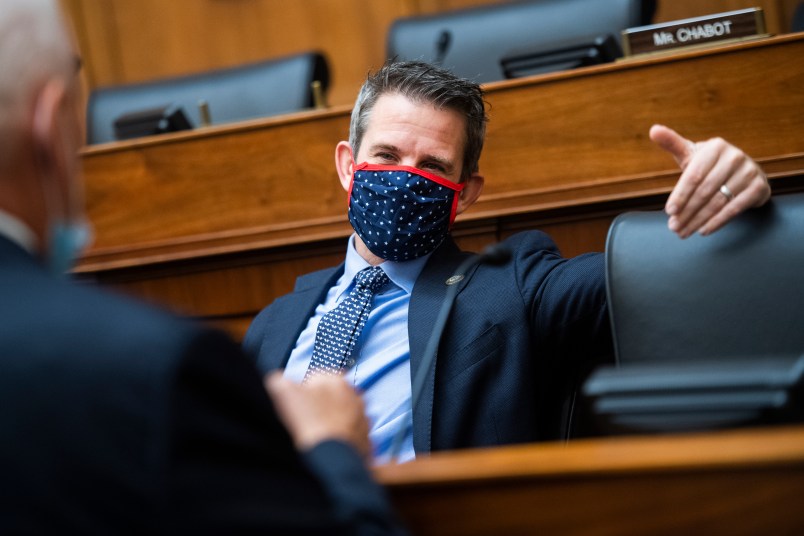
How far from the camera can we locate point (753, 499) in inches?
31.0

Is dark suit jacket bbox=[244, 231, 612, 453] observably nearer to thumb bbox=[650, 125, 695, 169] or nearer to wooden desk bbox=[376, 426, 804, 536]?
thumb bbox=[650, 125, 695, 169]

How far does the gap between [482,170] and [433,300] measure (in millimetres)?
664

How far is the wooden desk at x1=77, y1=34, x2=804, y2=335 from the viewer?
7.29 feet

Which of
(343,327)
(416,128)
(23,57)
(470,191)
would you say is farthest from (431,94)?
(23,57)

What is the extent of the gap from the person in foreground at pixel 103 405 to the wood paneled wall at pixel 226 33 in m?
3.62

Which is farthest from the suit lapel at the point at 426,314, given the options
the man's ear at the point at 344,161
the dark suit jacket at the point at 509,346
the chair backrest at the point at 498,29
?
the chair backrest at the point at 498,29

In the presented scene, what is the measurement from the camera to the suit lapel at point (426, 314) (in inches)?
63.4

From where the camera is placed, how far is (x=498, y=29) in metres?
3.13

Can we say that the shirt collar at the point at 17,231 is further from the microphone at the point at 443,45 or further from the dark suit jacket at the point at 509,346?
the microphone at the point at 443,45

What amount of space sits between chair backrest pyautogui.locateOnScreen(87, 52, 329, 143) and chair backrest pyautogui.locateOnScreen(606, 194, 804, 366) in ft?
6.15

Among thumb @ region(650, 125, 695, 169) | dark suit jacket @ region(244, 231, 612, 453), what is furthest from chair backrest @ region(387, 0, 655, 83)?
thumb @ region(650, 125, 695, 169)

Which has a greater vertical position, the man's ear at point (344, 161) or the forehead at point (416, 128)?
the forehead at point (416, 128)

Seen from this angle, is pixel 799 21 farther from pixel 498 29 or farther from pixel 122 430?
pixel 122 430

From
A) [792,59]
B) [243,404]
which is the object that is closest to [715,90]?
[792,59]
